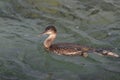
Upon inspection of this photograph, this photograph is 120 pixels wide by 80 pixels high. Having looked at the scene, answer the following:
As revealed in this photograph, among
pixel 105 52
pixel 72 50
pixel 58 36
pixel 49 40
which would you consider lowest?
pixel 105 52

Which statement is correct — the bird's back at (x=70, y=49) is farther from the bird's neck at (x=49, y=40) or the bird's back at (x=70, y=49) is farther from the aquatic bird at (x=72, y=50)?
the bird's neck at (x=49, y=40)

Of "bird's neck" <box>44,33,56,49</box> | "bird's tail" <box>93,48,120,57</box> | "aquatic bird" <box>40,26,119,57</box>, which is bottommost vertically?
"bird's tail" <box>93,48,120,57</box>

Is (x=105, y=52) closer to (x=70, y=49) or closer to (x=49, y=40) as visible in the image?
(x=70, y=49)

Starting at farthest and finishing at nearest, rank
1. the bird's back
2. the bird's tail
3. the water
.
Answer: the bird's back, the bird's tail, the water

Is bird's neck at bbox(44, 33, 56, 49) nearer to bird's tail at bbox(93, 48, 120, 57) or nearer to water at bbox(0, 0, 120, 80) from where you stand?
water at bbox(0, 0, 120, 80)

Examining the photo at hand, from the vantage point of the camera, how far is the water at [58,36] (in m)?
12.5

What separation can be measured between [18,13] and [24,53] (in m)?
3.88

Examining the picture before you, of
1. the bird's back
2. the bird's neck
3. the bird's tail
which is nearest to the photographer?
the bird's tail

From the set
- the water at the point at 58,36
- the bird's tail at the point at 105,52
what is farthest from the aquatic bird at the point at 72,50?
the water at the point at 58,36

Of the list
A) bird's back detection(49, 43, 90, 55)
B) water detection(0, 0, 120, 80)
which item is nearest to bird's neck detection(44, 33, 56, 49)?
water detection(0, 0, 120, 80)

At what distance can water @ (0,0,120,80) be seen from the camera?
1248cm

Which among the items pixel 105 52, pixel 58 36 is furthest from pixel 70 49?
pixel 58 36

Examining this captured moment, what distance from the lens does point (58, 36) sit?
15.3 m

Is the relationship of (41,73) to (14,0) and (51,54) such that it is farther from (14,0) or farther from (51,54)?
(14,0)
